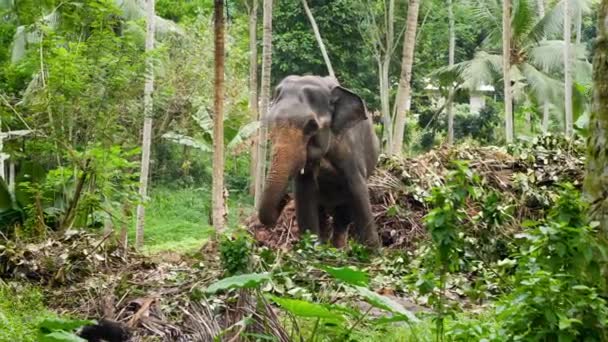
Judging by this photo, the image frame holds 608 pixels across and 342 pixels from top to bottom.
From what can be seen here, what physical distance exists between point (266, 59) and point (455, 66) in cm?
1554

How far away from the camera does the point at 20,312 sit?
760 cm

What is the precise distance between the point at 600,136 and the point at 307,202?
5.89 metres

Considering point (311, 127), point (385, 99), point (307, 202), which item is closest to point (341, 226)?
point (307, 202)

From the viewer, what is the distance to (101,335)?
6.34 m

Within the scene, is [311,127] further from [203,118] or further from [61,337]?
[203,118]

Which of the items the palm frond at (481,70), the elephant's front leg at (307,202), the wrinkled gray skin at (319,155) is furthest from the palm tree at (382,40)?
the elephant's front leg at (307,202)

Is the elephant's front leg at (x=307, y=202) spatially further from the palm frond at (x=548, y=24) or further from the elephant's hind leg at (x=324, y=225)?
the palm frond at (x=548, y=24)

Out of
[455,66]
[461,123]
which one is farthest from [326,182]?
[461,123]

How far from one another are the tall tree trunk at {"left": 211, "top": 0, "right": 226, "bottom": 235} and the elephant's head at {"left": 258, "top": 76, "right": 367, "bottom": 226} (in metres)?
4.47

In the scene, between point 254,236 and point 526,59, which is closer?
point 254,236

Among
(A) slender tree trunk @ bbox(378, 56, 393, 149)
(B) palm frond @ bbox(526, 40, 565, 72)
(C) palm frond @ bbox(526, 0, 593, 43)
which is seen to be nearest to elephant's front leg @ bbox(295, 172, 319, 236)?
(A) slender tree trunk @ bbox(378, 56, 393, 149)

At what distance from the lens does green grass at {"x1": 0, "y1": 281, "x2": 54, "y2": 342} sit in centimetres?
620

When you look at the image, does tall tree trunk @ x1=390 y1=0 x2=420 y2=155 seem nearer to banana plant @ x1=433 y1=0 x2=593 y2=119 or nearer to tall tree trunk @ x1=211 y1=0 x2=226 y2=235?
tall tree trunk @ x1=211 y1=0 x2=226 y2=235

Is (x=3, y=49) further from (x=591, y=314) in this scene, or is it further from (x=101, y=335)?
(x=591, y=314)
